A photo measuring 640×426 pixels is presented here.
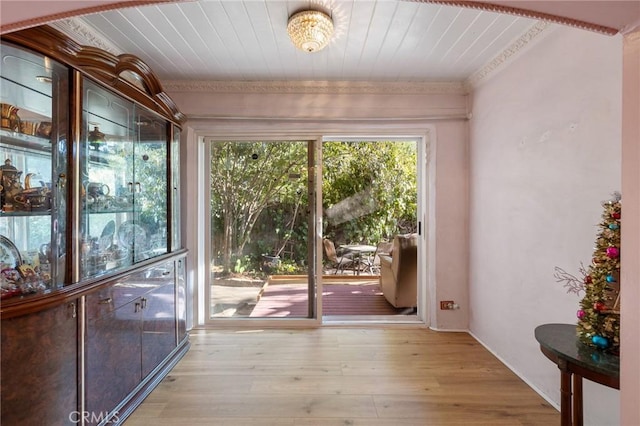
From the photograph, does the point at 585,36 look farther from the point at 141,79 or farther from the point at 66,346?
the point at 66,346

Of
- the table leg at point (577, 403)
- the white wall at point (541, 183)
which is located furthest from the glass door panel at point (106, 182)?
the white wall at point (541, 183)

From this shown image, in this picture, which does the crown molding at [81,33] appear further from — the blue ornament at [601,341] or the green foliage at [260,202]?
A: the blue ornament at [601,341]

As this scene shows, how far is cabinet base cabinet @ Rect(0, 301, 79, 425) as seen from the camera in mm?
1190

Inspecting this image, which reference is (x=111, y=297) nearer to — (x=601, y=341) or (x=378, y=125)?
(x=601, y=341)

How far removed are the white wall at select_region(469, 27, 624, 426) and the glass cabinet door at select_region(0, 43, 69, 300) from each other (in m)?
2.72

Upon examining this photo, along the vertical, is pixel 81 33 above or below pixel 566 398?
above

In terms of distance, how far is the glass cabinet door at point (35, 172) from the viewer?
1.39m

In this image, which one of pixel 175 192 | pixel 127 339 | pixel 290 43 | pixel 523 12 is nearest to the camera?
pixel 523 12

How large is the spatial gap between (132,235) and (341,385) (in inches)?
70.6

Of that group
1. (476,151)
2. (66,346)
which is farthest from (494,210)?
(66,346)

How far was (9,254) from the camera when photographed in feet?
4.58

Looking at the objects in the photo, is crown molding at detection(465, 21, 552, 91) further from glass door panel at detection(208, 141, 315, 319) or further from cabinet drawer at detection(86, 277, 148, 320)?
cabinet drawer at detection(86, 277, 148, 320)

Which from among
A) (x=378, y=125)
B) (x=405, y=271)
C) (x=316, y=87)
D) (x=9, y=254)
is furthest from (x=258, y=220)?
(x=9, y=254)

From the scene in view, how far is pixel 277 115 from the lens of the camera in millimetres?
2939
